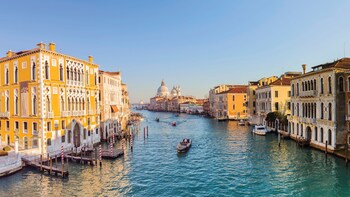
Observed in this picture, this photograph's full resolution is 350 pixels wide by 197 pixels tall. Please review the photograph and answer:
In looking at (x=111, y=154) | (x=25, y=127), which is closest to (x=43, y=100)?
(x=25, y=127)

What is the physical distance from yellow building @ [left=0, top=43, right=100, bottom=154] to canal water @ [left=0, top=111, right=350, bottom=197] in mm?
3956

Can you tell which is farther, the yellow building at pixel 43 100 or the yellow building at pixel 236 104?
the yellow building at pixel 236 104

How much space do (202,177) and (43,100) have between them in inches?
577

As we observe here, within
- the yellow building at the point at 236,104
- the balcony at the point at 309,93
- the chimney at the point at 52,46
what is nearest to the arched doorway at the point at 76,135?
the chimney at the point at 52,46

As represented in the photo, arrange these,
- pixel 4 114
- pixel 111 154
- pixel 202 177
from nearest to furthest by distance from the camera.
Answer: pixel 202 177 < pixel 111 154 < pixel 4 114

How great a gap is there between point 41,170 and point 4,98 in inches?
401

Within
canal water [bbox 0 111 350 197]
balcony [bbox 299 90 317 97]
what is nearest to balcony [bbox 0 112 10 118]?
canal water [bbox 0 111 350 197]

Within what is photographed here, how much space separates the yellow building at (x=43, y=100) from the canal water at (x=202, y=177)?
3.96 meters

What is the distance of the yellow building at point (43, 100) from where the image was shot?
73.8 feet

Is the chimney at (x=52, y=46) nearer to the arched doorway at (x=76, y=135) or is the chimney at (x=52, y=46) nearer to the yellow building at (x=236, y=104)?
the arched doorway at (x=76, y=135)

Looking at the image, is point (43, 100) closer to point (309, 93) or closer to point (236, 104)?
point (309, 93)

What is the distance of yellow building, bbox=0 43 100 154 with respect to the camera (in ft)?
73.8

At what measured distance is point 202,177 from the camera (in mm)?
18781

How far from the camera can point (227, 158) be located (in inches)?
958
